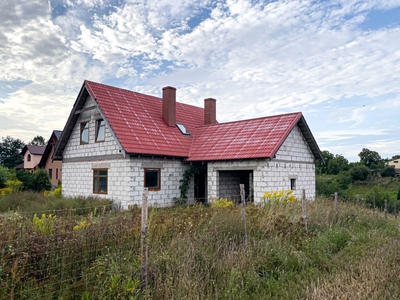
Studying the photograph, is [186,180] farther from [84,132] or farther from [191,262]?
[191,262]

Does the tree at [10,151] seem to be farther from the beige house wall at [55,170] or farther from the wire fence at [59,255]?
the wire fence at [59,255]

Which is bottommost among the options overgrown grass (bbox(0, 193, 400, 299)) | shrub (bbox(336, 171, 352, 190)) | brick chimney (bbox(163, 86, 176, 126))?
overgrown grass (bbox(0, 193, 400, 299))

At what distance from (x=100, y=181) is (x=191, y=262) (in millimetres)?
12493

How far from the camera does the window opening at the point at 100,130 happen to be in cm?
1675

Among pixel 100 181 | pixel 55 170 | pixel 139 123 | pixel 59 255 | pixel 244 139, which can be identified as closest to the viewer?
pixel 59 255

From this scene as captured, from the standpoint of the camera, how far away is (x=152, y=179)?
15961mm

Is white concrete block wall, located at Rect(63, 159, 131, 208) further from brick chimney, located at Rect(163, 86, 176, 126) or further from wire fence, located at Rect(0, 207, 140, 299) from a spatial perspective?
wire fence, located at Rect(0, 207, 140, 299)

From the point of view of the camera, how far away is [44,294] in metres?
4.29

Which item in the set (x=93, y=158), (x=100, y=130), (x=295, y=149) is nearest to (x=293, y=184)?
(x=295, y=149)

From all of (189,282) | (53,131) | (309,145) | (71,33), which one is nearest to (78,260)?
(189,282)

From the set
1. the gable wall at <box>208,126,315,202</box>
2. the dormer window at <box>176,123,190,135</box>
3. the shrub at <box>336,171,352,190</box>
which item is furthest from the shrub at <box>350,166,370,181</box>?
the dormer window at <box>176,123,190,135</box>

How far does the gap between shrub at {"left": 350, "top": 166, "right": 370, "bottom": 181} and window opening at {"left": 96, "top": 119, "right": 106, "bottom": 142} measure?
35996 mm

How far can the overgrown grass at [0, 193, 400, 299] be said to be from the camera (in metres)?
4.59

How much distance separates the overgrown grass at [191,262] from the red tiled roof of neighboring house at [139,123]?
8.47 meters
